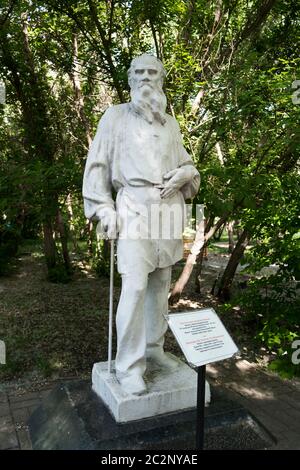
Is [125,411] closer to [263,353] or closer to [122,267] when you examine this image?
[122,267]

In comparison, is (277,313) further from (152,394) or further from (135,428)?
(135,428)

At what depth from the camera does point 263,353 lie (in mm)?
5680

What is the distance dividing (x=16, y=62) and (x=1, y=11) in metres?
0.90

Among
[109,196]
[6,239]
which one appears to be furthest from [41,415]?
[6,239]

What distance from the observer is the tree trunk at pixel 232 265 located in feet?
23.0

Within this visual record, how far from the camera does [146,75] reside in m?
3.02

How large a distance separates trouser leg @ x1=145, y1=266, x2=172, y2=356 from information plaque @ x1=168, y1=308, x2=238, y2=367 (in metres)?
0.76

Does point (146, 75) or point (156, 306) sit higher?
point (146, 75)

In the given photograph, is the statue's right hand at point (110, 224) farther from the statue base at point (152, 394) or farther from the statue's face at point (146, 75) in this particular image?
the statue base at point (152, 394)

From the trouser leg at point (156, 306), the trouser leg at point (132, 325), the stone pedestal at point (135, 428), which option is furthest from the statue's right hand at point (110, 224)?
the stone pedestal at point (135, 428)

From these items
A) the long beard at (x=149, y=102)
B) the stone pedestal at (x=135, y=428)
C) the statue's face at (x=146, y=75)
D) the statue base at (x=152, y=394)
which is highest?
the statue's face at (x=146, y=75)

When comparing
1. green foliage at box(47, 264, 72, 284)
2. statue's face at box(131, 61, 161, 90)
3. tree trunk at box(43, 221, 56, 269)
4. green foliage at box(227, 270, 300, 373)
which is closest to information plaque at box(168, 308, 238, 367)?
green foliage at box(227, 270, 300, 373)

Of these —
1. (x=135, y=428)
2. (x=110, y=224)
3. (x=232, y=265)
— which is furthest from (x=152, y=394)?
(x=232, y=265)

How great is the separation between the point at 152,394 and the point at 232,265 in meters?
4.69
